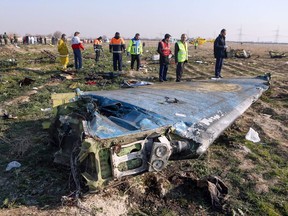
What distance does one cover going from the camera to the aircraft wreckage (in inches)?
120

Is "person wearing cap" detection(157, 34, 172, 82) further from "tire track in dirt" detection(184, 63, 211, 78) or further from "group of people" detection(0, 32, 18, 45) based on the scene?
"group of people" detection(0, 32, 18, 45)

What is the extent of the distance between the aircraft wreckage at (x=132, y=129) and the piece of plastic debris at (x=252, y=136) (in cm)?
48

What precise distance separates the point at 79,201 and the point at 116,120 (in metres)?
1.00

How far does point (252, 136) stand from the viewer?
532 cm

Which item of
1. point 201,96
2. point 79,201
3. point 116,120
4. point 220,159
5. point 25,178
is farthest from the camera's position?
point 201,96

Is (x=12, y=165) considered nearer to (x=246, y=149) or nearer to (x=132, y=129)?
(x=132, y=129)

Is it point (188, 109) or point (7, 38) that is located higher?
A: point (7, 38)

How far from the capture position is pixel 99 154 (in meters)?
2.99

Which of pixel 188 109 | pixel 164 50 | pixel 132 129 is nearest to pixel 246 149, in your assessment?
pixel 188 109

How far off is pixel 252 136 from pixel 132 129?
294 centimetres

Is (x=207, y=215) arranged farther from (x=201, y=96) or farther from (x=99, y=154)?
(x=201, y=96)

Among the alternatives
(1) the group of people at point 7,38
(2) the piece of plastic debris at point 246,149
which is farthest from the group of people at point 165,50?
(1) the group of people at point 7,38

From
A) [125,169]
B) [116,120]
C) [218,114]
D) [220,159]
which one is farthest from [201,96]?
[125,169]

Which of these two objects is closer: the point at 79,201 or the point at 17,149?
the point at 79,201
